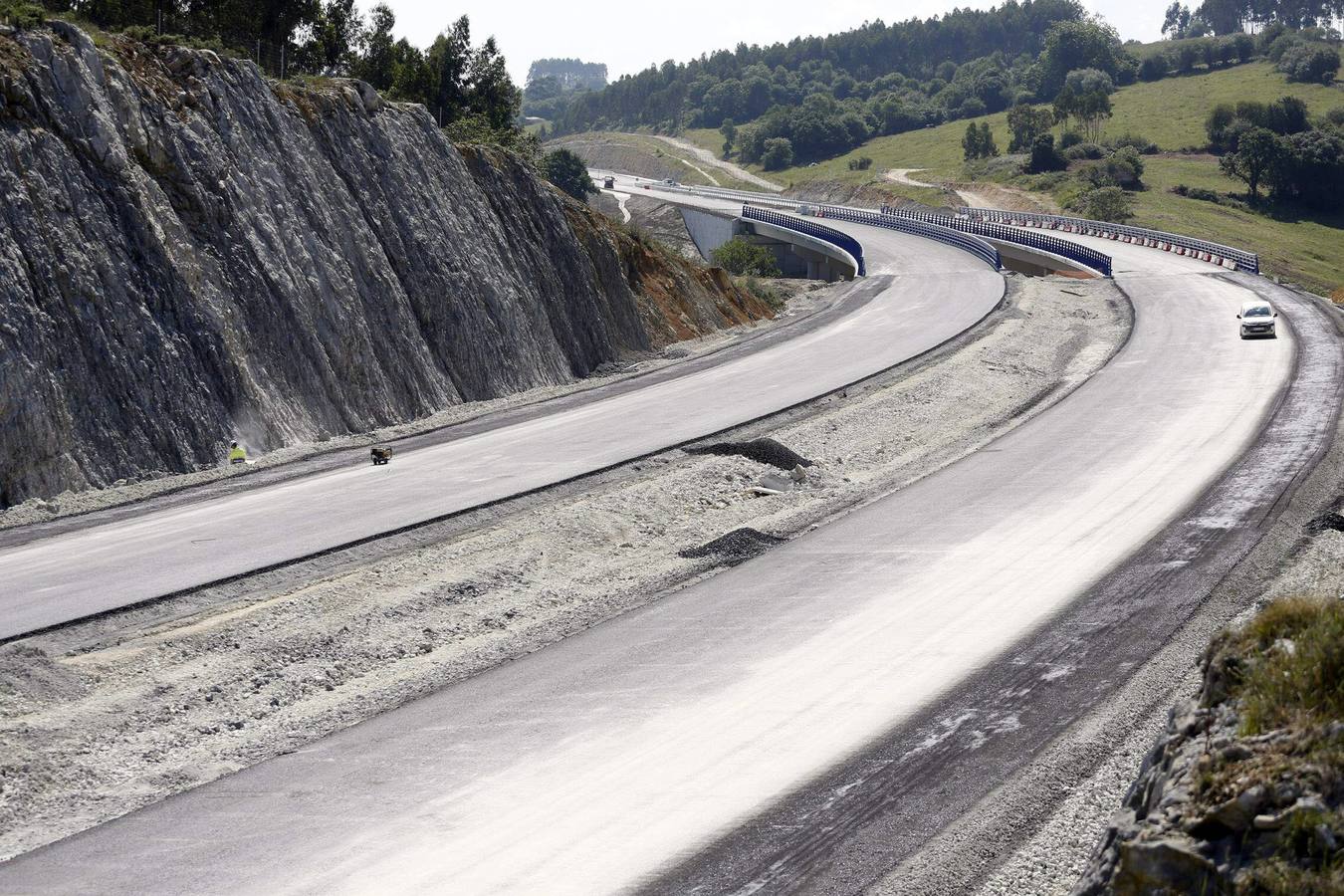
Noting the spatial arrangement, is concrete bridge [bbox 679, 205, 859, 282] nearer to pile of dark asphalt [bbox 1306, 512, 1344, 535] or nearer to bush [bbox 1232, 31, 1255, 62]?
pile of dark asphalt [bbox 1306, 512, 1344, 535]

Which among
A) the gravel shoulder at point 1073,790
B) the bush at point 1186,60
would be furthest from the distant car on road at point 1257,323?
the bush at point 1186,60

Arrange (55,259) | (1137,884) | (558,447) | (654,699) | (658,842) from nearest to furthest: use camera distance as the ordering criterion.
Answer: (1137,884)
(658,842)
(654,699)
(55,259)
(558,447)

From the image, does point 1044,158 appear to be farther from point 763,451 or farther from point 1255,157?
point 763,451

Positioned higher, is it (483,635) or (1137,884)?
(1137,884)

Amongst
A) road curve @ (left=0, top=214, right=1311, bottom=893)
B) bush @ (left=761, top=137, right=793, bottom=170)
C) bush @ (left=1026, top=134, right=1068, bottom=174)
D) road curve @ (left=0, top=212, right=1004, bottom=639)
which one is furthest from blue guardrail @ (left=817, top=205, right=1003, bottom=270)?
bush @ (left=761, top=137, right=793, bottom=170)

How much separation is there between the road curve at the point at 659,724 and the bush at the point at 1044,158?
4533 inches

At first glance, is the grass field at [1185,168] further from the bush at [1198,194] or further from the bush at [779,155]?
the bush at [779,155]

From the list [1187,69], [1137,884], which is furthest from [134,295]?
[1187,69]

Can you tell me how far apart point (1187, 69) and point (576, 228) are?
176959 mm

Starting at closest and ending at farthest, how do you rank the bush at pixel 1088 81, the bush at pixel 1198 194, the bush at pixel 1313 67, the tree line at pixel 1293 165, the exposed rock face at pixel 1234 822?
the exposed rock face at pixel 1234 822 < the bush at pixel 1198 194 < the tree line at pixel 1293 165 < the bush at pixel 1313 67 < the bush at pixel 1088 81

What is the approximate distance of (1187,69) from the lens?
19400 cm

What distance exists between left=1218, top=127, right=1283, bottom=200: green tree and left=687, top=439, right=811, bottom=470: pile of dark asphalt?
365 ft

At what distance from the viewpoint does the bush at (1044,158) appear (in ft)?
443

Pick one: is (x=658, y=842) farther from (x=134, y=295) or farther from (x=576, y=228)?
(x=576, y=228)
